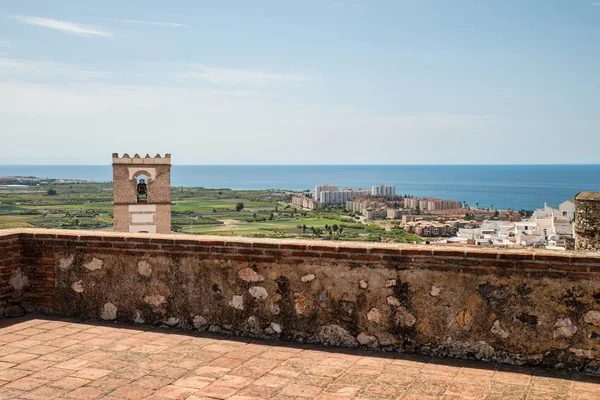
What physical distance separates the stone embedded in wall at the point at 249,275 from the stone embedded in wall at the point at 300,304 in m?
0.33

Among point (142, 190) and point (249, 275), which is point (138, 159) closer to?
point (142, 190)

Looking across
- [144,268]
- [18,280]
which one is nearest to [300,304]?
[144,268]

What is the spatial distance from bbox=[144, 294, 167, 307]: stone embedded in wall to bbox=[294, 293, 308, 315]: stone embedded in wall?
1.22 meters

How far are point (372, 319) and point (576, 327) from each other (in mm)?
1445

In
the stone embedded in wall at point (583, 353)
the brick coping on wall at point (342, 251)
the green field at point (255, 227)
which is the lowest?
the green field at point (255, 227)

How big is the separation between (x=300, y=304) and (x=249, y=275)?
50 cm

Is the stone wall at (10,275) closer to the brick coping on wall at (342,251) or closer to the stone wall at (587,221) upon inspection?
the brick coping on wall at (342,251)

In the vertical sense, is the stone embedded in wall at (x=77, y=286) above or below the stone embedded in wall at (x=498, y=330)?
above

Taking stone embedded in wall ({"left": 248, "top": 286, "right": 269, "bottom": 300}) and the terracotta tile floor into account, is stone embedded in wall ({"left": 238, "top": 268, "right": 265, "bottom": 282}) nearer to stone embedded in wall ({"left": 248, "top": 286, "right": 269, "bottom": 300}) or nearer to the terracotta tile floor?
stone embedded in wall ({"left": 248, "top": 286, "right": 269, "bottom": 300})

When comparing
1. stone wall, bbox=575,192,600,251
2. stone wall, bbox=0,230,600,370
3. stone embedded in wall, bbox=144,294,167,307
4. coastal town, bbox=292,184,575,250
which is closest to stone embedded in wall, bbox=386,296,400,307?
stone wall, bbox=0,230,600,370

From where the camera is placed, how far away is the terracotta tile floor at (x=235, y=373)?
12.3ft

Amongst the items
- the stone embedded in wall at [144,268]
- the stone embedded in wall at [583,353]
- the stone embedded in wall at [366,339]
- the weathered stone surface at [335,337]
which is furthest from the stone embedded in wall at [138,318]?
the stone embedded in wall at [583,353]

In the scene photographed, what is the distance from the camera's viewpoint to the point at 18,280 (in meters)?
5.80

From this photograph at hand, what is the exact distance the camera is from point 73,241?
5652mm
